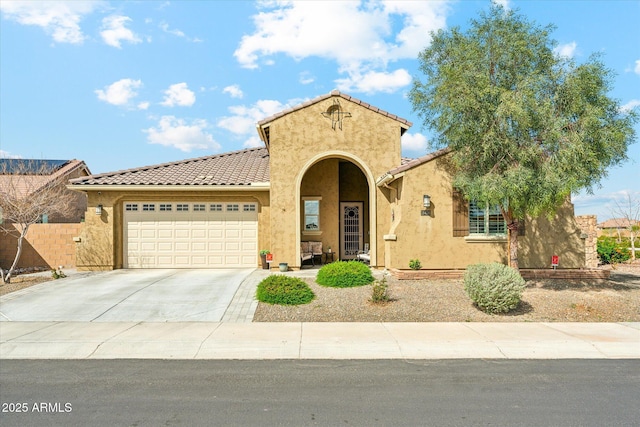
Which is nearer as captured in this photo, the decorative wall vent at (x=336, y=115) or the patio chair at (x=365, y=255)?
the decorative wall vent at (x=336, y=115)

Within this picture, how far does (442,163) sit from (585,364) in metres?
8.15

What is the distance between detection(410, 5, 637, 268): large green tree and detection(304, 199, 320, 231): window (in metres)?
7.59

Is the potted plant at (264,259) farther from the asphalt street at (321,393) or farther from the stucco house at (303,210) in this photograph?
the asphalt street at (321,393)

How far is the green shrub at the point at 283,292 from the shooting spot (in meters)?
10.5

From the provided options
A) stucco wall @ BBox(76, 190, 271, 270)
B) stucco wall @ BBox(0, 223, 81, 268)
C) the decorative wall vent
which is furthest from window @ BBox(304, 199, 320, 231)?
stucco wall @ BBox(0, 223, 81, 268)

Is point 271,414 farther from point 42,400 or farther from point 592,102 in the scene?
point 592,102

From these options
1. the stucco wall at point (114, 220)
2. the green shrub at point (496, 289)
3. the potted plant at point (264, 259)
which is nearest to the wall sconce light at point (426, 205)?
the green shrub at point (496, 289)

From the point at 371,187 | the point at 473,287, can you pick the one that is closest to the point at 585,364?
the point at 473,287

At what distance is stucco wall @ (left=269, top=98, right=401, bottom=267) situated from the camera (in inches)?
599

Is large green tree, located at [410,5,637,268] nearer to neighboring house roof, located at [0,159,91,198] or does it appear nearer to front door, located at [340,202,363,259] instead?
front door, located at [340,202,363,259]

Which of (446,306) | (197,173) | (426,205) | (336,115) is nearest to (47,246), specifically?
(197,173)

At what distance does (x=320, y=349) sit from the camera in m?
7.43

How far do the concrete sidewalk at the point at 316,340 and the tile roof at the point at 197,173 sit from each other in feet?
25.1

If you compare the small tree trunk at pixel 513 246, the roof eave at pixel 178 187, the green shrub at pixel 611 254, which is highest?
the roof eave at pixel 178 187
